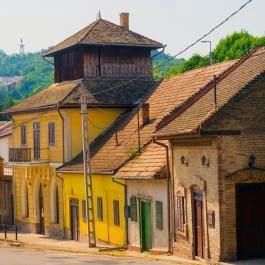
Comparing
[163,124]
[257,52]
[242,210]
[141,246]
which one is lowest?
[141,246]

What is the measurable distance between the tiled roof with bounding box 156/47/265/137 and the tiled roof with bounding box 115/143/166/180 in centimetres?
161

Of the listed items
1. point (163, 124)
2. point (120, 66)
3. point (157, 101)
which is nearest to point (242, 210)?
point (163, 124)

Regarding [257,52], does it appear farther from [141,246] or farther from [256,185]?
[141,246]

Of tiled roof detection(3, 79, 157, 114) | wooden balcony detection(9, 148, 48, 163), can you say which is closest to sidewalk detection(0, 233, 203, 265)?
wooden balcony detection(9, 148, 48, 163)

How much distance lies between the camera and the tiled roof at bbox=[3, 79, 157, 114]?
37562mm

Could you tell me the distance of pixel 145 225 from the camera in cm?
2936

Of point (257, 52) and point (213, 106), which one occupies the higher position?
point (257, 52)

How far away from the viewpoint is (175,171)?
85.0 feet

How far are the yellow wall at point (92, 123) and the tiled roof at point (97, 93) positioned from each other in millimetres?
549

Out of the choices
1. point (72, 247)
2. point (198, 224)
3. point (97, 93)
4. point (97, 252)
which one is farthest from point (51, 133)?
point (198, 224)

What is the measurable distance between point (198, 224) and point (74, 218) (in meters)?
13.9

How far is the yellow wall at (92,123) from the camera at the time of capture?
123ft

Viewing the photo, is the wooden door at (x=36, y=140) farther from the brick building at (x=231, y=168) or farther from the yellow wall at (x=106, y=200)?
the brick building at (x=231, y=168)

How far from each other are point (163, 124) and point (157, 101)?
8797 millimetres
